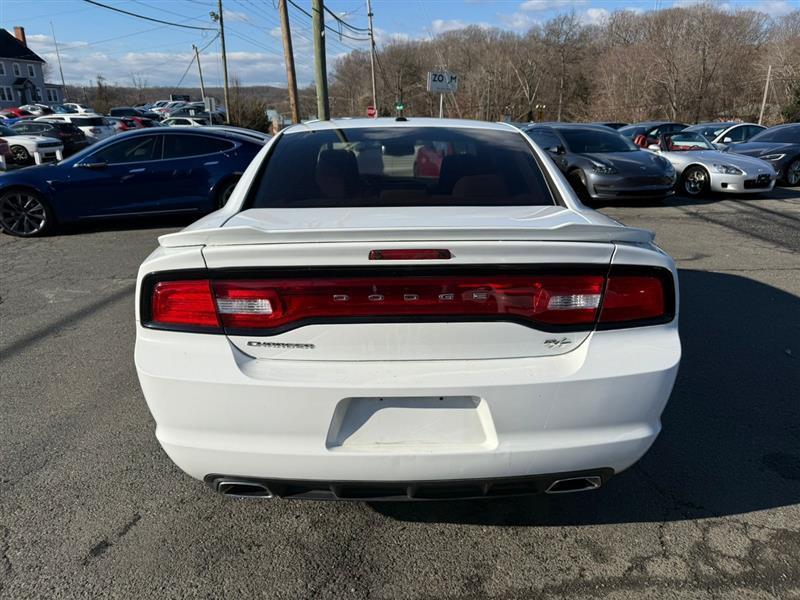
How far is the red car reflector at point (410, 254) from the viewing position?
6.11ft

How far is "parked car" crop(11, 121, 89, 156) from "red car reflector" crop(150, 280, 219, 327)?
24.0 meters

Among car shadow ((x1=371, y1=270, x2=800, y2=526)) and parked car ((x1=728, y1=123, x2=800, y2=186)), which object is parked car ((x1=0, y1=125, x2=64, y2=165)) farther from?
car shadow ((x1=371, y1=270, x2=800, y2=526))

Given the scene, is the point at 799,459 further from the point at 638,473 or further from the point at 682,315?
the point at 682,315

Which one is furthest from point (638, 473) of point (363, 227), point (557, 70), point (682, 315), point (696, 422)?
point (557, 70)

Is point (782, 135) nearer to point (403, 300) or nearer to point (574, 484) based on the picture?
point (574, 484)

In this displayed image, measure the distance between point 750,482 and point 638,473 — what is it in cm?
49

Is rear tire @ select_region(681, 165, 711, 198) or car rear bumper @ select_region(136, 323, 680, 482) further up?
car rear bumper @ select_region(136, 323, 680, 482)

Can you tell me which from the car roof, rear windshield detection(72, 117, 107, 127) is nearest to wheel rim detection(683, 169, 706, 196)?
the car roof

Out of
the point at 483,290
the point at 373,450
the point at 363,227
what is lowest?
Answer: the point at 373,450

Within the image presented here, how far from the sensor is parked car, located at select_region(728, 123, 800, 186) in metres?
13.0

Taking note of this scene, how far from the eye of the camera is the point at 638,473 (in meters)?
2.74

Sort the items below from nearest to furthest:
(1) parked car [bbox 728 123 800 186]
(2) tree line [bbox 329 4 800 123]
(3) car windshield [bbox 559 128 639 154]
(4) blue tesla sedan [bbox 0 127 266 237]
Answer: (4) blue tesla sedan [bbox 0 127 266 237] → (3) car windshield [bbox 559 128 639 154] → (1) parked car [bbox 728 123 800 186] → (2) tree line [bbox 329 4 800 123]

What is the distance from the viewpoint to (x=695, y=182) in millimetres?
11664

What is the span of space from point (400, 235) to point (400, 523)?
1267 millimetres
